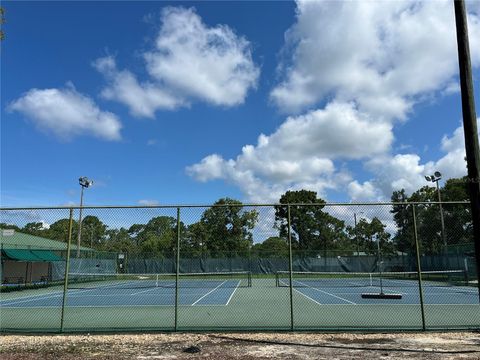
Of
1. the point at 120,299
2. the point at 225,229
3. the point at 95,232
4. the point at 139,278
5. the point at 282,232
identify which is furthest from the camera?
the point at 95,232

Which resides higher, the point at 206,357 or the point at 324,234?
the point at 324,234

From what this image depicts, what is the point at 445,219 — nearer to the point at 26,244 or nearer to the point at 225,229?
the point at 225,229

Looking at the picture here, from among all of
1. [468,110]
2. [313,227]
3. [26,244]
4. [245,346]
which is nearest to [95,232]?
[26,244]

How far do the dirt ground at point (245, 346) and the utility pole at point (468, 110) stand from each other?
7.21 ft

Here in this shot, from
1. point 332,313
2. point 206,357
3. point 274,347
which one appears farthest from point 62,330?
point 332,313

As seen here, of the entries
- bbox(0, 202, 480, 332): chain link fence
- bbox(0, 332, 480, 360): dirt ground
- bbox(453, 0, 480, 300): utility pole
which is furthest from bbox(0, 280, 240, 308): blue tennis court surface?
bbox(453, 0, 480, 300): utility pole

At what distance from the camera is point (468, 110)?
7145 millimetres

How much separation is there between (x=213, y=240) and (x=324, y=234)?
4.08m

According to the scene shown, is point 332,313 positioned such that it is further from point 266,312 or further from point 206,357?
point 206,357

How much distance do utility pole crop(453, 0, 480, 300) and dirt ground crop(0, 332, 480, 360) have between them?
220cm

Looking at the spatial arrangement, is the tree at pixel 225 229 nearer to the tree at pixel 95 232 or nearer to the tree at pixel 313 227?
the tree at pixel 313 227

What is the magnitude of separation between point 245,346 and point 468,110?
598cm

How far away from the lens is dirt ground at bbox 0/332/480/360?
25.4ft

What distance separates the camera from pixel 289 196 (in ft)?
241
